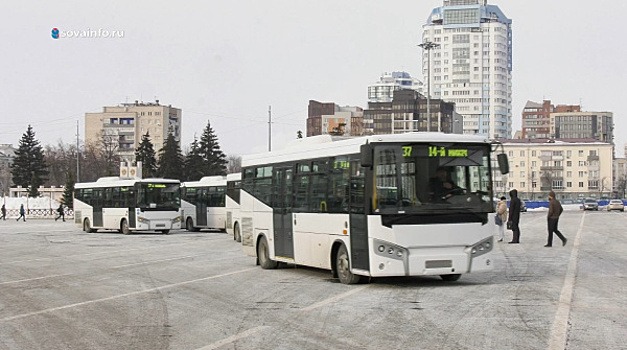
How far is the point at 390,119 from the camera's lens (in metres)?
190

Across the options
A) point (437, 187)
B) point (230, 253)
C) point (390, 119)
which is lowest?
point (230, 253)

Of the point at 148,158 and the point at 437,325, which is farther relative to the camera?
A: the point at 148,158

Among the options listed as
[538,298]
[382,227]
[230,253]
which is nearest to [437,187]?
[382,227]

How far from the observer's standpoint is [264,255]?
22.9 meters

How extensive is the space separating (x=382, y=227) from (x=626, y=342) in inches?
269


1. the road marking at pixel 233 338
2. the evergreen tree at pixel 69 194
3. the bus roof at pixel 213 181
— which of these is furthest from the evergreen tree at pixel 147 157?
the road marking at pixel 233 338

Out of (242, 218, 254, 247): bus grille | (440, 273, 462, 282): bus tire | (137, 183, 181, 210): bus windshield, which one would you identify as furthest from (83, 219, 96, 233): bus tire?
(440, 273, 462, 282): bus tire

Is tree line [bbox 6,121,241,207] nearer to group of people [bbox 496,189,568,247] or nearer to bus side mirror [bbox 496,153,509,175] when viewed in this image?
group of people [bbox 496,189,568,247]

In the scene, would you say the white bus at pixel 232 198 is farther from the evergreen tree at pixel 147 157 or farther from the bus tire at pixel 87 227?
the evergreen tree at pixel 147 157

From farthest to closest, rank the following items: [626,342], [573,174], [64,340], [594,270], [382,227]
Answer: [573,174], [594,270], [382,227], [64,340], [626,342]

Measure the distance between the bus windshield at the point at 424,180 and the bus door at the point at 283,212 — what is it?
14.4 ft

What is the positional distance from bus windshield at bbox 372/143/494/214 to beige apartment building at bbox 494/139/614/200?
163284mm

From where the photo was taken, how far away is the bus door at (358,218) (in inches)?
673

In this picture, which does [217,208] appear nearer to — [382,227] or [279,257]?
[279,257]
